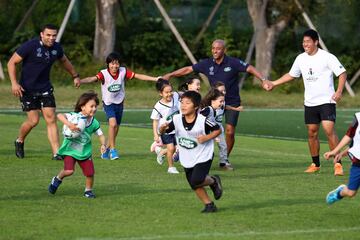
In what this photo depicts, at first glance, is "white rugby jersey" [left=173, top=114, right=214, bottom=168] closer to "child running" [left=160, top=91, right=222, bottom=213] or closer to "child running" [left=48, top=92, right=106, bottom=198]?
"child running" [left=160, top=91, right=222, bottom=213]

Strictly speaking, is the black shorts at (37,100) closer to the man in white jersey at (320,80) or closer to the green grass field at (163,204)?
the green grass field at (163,204)

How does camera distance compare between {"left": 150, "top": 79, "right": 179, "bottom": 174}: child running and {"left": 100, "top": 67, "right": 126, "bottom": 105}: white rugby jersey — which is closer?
{"left": 150, "top": 79, "right": 179, "bottom": 174}: child running

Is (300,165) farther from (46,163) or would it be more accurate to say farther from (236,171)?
(46,163)

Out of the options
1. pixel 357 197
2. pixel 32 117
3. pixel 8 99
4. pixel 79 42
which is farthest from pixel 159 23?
pixel 357 197

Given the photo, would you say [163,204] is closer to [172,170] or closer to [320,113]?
[172,170]

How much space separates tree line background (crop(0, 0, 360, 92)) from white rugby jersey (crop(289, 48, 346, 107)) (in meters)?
23.0

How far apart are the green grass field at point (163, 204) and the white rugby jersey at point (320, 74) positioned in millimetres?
1127

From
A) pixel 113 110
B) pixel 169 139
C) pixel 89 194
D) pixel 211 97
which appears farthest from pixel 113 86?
pixel 89 194

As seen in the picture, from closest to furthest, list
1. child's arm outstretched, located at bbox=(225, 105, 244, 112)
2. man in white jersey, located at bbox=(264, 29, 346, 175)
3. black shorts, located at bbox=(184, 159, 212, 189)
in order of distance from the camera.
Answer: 1. black shorts, located at bbox=(184, 159, 212, 189)
2. man in white jersey, located at bbox=(264, 29, 346, 175)
3. child's arm outstretched, located at bbox=(225, 105, 244, 112)

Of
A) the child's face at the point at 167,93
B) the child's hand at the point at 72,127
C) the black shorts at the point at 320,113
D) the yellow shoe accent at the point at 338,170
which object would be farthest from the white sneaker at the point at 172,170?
the child's hand at the point at 72,127

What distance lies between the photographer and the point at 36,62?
1714 cm

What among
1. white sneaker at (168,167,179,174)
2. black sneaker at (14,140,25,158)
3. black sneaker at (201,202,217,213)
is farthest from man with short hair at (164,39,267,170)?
black sneaker at (201,202,217,213)

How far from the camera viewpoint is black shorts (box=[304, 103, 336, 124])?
1623 centimetres

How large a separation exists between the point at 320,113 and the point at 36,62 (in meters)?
4.46
